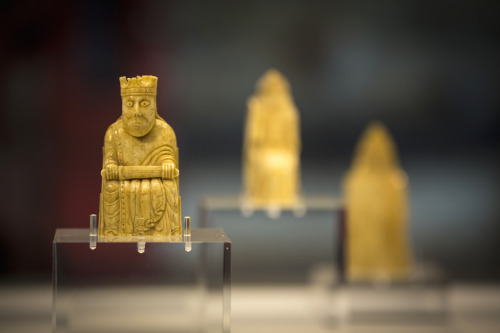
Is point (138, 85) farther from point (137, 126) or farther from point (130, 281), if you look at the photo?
point (130, 281)

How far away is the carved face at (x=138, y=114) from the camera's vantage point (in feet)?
16.5

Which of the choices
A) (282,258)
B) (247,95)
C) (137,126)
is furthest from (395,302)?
(137,126)

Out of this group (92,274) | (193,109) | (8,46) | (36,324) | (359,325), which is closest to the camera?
(92,274)

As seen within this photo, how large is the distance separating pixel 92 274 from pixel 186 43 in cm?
389

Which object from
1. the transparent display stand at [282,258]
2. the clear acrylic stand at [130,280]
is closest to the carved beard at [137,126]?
the clear acrylic stand at [130,280]

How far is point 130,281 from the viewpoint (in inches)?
190

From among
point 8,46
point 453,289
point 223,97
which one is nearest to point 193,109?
point 223,97

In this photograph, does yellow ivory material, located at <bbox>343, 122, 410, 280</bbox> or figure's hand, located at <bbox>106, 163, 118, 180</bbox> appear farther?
yellow ivory material, located at <bbox>343, 122, 410, 280</bbox>

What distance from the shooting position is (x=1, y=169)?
780cm

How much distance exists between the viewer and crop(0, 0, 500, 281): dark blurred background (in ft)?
25.7

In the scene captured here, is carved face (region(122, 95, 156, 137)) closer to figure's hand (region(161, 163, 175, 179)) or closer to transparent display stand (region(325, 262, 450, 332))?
figure's hand (region(161, 163, 175, 179))

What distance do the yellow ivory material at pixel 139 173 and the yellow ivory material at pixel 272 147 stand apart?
2649 millimetres

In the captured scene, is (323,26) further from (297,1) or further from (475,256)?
(475,256)

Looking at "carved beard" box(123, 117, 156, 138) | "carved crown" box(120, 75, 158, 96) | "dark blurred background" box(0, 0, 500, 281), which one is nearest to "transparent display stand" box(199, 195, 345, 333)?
"dark blurred background" box(0, 0, 500, 281)
